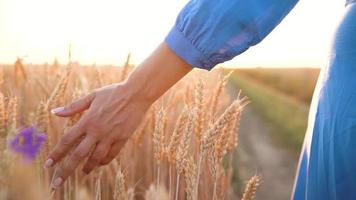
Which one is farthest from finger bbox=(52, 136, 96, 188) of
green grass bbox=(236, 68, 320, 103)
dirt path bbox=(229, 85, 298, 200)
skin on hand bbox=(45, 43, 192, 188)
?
green grass bbox=(236, 68, 320, 103)

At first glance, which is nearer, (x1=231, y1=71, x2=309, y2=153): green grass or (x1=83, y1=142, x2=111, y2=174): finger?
(x1=83, y1=142, x2=111, y2=174): finger

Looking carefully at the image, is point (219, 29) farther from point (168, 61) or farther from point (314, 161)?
point (314, 161)

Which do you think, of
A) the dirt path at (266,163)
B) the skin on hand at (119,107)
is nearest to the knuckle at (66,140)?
the skin on hand at (119,107)

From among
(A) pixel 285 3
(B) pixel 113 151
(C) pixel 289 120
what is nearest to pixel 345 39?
(A) pixel 285 3

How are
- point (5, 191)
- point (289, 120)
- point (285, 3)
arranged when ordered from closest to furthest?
1. point (285, 3)
2. point (5, 191)
3. point (289, 120)

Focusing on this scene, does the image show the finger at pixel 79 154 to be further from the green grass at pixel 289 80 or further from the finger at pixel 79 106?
the green grass at pixel 289 80

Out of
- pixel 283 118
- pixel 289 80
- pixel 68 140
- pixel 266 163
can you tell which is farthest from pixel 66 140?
pixel 289 80

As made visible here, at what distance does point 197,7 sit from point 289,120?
17.3 ft

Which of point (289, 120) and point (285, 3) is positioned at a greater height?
point (285, 3)

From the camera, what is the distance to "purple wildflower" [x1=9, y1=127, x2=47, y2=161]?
1.13 meters

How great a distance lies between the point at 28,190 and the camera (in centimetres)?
92

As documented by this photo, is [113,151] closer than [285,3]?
No

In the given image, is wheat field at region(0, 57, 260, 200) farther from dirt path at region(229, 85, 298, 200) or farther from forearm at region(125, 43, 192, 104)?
dirt path at region(229, 85, 298, 200)

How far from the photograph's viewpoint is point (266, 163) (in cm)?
421
